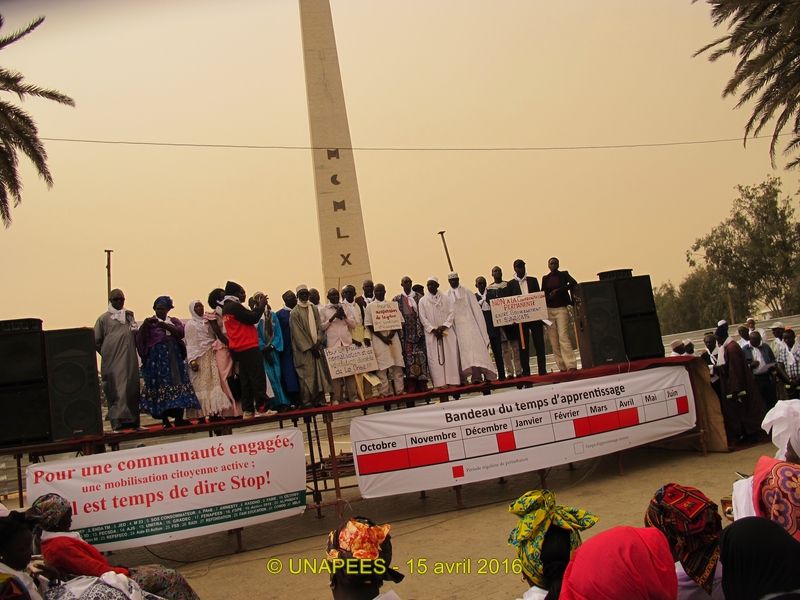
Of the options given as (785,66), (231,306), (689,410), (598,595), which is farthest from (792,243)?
(598,595)

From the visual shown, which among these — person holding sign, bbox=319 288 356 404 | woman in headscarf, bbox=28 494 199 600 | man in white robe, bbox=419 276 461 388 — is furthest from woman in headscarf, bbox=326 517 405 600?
man in white robe, bbox=419 276 461 388

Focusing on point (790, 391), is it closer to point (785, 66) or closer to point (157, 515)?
point (785, 66)

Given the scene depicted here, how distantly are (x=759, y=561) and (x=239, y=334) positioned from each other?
6865 mm

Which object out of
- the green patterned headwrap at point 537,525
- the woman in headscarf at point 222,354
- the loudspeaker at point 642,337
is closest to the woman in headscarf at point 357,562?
the green patterned headwrap at point 537,525

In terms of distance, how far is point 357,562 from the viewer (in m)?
2.83

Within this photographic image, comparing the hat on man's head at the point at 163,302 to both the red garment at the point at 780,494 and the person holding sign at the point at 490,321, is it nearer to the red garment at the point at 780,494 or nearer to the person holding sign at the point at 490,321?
the person holding sign at the point at 490,321

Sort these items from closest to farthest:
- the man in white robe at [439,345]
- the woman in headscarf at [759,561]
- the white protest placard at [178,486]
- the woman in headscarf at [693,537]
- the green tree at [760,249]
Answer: the woman in headscarf at [759,561]
the woman in headscarf at [693,537]
the white protest placard at [178,486]
the man in white robe at [439,345]
the green tree at [760,249]

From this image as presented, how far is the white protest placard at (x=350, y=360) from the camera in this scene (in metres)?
8.97

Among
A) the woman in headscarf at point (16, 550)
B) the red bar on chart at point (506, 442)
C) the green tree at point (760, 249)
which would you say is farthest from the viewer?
the green tree at point (760, 249)

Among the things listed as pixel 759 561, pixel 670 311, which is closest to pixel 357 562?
pixel 759 561

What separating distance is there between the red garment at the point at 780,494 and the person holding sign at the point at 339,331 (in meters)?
6.47

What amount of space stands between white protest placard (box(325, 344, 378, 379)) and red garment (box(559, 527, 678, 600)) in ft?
22.1

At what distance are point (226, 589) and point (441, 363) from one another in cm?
425

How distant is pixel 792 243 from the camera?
3619 cm
